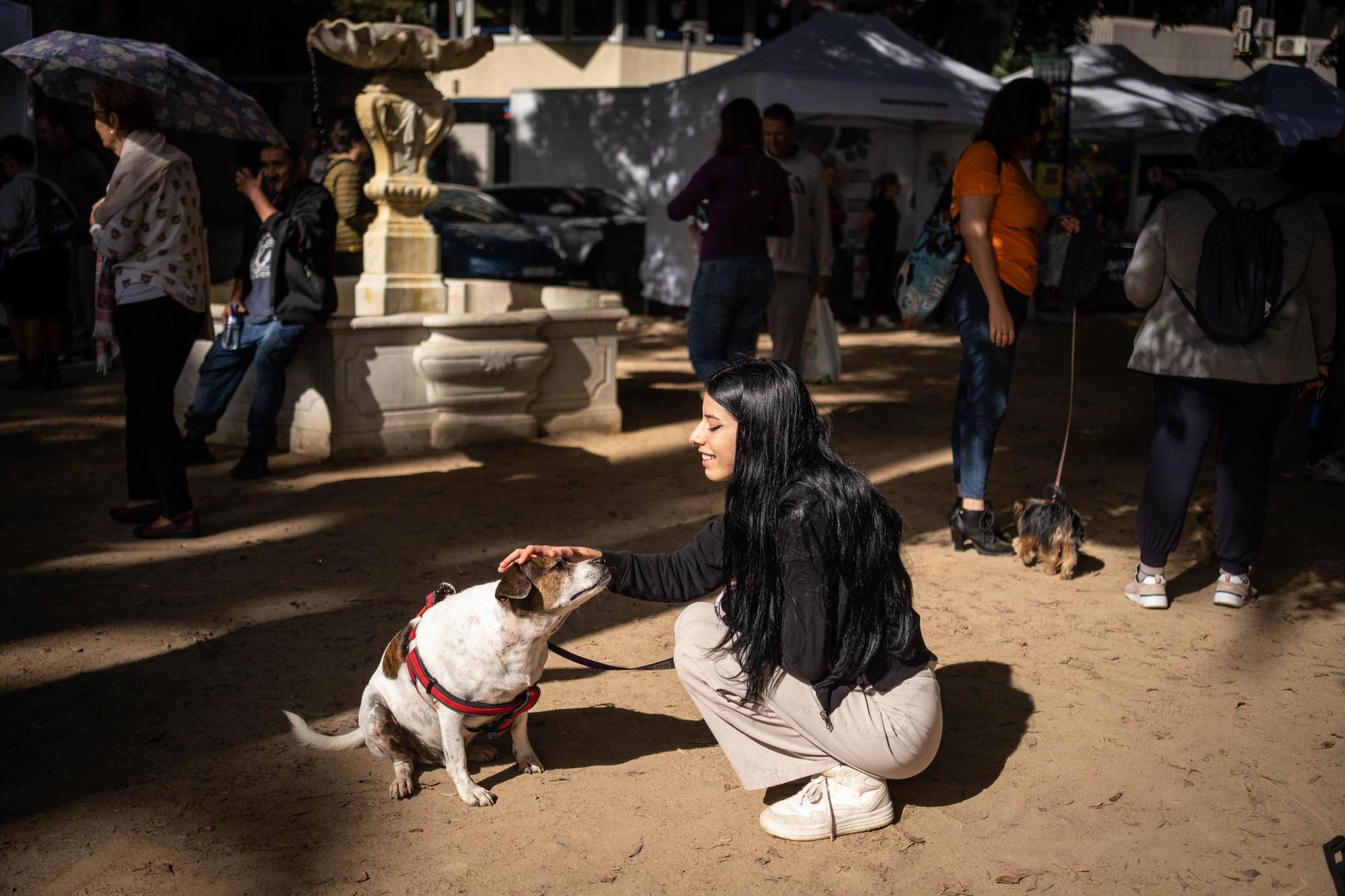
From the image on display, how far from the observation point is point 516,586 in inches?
128

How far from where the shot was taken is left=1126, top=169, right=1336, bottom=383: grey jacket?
491 cm

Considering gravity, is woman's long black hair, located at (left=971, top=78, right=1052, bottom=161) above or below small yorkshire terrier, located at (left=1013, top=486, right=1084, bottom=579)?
above

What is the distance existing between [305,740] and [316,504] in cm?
311

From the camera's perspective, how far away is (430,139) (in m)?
8.51

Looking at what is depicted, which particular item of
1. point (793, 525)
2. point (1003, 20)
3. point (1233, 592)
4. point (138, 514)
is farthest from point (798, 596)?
point (1003, 20)

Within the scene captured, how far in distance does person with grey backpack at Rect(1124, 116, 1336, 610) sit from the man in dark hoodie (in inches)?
176

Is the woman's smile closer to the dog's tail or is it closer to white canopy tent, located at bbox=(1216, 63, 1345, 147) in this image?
the dog's tail

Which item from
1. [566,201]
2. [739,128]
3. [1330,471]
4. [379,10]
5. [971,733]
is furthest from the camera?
[379,10]

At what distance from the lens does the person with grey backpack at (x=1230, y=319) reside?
487 cm

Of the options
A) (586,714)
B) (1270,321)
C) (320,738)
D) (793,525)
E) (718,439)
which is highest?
(1270,321)

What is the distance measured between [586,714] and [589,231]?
47.6 feet

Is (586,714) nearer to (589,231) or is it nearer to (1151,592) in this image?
(1151,592)

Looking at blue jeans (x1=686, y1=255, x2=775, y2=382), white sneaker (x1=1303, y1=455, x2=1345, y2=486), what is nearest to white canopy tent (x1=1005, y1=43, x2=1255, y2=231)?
white sneaker (x1=1303, y1=455, x2=1345, y2=486)

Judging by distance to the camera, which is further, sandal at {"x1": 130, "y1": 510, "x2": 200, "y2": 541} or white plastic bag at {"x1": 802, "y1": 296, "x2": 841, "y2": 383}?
white plastic bag at {"x1": 802, "y1": 296, "x2": 841, "y2": 383}
